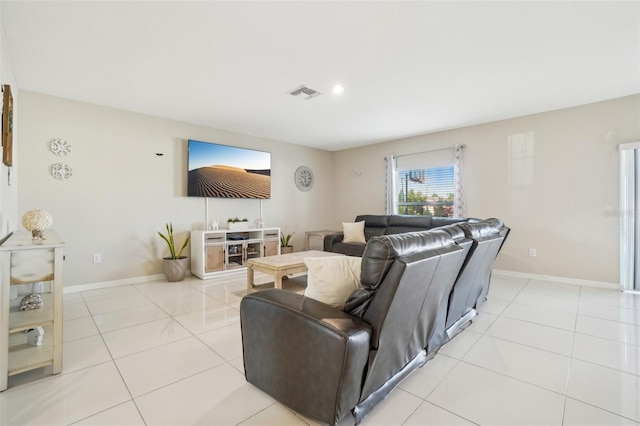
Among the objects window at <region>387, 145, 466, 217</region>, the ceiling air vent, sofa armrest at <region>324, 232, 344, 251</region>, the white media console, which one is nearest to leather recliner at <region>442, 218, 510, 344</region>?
the ceiling air vent

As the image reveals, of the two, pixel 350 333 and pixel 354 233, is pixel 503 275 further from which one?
pixel 350 333

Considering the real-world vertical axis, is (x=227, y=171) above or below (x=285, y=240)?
above

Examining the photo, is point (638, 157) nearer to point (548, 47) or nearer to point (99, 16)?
point (548, 47)

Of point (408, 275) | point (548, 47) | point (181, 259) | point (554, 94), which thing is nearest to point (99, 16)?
point (408, 275)

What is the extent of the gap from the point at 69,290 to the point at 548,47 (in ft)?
19.3

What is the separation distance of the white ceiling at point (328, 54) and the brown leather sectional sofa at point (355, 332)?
1.70 metres

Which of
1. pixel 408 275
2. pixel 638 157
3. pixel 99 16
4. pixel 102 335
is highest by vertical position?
pixel 99 16

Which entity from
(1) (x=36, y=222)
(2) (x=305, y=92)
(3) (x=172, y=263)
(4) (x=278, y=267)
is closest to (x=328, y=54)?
(2) (x=305, y=92)

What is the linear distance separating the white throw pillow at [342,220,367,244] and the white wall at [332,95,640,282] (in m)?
1.90

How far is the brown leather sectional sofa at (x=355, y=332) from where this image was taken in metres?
1.36

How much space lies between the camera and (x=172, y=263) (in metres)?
4.27

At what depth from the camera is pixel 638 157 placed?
3.68m

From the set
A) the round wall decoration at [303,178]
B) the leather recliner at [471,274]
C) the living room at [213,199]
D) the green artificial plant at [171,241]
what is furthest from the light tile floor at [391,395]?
the round wall decoration at [303,178]

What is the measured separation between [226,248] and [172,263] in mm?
800
